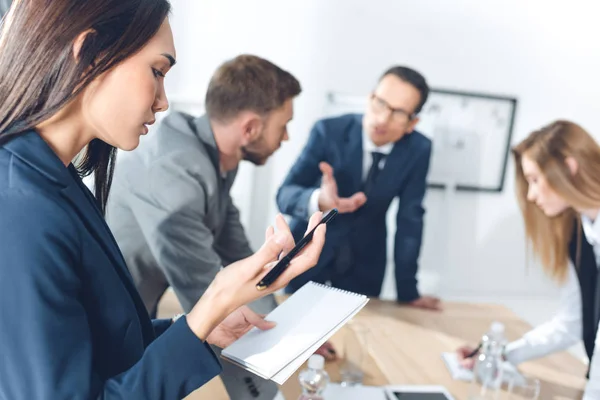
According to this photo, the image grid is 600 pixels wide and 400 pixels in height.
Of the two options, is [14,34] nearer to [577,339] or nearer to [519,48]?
[577,339]

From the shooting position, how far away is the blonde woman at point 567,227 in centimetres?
144

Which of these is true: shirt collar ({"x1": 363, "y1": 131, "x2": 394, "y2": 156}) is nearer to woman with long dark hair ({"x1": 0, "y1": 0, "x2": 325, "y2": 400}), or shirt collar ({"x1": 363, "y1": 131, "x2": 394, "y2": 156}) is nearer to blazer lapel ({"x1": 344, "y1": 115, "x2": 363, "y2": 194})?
blazer lapel ({"x1": 344, "y1": 115, "x2": 363, "y2": 194})

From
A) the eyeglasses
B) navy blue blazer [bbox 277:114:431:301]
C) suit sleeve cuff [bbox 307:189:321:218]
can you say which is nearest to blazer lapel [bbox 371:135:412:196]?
navy blue blazer [bbox 277:114:431:301]

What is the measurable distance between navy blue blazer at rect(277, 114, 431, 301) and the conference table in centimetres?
30

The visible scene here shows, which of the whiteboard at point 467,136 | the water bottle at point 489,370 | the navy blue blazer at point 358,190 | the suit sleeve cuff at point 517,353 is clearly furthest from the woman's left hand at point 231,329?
the whiteboard at point 467,136

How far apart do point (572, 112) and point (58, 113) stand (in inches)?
126

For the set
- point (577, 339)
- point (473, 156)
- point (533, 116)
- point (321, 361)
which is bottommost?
point (577, 339)

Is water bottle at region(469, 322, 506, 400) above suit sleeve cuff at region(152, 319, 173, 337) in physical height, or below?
below

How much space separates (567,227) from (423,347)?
69 cm

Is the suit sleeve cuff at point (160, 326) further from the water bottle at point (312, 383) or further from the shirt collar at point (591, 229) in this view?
the shirt collar at point (591, 229)

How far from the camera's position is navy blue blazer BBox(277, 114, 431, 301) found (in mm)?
2016

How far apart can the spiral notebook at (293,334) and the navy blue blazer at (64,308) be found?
96 mm

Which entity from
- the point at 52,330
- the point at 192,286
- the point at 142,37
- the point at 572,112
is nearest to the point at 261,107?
the point at 192,286

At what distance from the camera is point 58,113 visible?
66cm
